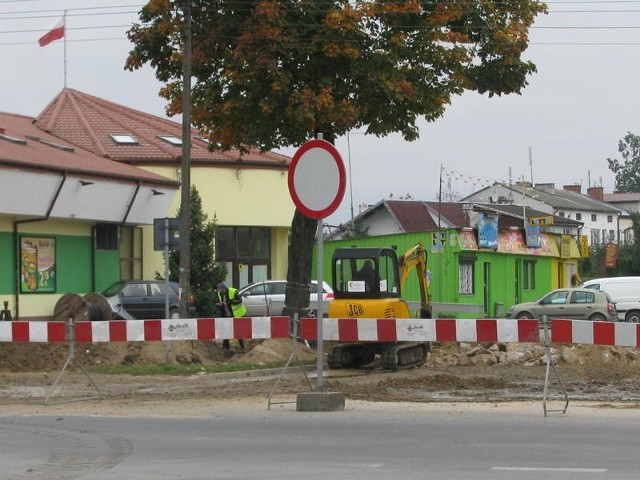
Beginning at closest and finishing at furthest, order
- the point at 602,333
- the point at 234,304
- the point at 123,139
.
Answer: the point at 602,333 → the point at 234,304 → the point at 123,139

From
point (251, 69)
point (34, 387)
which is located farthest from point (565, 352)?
point (34, 387)

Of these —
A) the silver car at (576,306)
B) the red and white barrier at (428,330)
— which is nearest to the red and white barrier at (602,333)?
the red and white barrier at (428,330)

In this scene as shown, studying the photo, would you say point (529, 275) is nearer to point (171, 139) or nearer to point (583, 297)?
point (583, 297)

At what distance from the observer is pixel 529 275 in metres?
62.8

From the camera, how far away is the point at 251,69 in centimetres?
2780

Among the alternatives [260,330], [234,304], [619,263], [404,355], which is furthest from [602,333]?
[619,263]

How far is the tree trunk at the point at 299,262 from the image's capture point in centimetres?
3020

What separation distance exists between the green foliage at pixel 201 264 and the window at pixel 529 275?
79.9ft

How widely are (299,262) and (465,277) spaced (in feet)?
82.2

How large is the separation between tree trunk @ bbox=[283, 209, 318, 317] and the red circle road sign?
15658 millimetres

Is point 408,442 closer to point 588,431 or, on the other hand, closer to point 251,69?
point 588,431

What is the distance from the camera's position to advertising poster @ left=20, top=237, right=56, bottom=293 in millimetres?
34406

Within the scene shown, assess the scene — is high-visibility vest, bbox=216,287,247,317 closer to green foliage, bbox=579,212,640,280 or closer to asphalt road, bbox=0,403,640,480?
asphalt road, bbox=0,403,640,480

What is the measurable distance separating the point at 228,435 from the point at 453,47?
1854 cm
